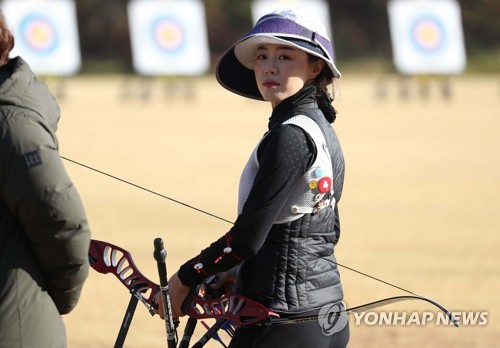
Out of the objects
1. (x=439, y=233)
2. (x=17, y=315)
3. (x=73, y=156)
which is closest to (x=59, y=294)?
(x=17, y=315)

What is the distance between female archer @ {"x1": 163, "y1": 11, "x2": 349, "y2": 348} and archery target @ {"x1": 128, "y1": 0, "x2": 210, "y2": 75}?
77.1ft

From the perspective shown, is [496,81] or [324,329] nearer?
[324,329]

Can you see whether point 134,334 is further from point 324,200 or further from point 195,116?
point 195,116

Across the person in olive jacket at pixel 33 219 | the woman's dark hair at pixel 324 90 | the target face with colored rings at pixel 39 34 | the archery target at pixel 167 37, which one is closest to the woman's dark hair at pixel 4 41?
the person in olive jacket at pixel 33 219

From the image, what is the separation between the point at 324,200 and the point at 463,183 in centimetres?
863

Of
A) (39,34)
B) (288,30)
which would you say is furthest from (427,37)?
(288,30)

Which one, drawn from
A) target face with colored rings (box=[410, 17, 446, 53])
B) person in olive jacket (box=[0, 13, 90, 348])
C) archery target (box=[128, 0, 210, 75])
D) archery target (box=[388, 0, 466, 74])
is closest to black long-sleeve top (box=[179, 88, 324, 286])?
person in olive jacket (box=[0, 13, 90, 348])

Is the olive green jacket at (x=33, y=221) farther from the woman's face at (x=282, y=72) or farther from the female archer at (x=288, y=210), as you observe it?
the woman's face at (x=282, y=72)

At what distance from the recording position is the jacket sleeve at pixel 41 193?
1954 millimetres

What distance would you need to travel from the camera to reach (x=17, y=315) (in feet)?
6.70

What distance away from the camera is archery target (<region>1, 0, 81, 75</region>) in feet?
78.1

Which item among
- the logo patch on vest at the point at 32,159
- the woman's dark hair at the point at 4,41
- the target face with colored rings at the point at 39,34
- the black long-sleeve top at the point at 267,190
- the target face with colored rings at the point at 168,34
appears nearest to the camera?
the logo patch on vest at the point at 32,159

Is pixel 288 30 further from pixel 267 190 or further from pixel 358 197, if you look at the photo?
pixel 358 197

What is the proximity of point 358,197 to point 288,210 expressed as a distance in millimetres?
7563
